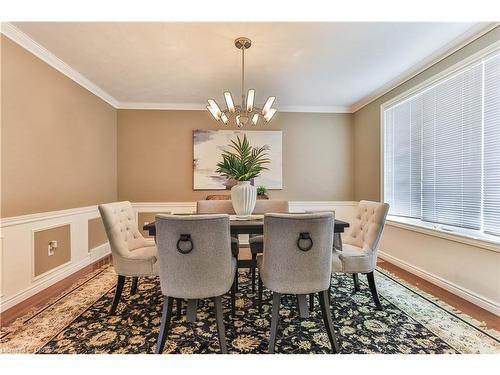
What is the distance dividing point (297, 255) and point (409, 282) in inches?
81.2

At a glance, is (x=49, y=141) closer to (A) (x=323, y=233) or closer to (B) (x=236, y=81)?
(B) (x=236, y=81)

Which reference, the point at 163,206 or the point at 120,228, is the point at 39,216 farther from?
the point at 163,206

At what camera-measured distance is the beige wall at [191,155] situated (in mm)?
4598

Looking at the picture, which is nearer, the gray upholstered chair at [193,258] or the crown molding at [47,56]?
the gray upholstered chair at [193,258]

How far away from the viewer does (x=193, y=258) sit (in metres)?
1.52

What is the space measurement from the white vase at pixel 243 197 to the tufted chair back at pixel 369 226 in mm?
1050

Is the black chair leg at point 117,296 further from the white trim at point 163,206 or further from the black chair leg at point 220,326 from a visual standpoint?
the white trim at point 163,206

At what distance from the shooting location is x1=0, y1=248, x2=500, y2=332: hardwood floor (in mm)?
2068

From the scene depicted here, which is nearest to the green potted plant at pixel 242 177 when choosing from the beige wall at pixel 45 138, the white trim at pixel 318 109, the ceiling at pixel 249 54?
the ceiling at pixel 249 54

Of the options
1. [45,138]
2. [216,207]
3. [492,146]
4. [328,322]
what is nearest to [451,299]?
[492,146]

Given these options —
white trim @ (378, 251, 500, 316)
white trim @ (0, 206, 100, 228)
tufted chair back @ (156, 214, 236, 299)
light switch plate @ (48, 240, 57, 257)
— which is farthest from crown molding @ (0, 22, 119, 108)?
white trim @ (378, 251, 500, 316)

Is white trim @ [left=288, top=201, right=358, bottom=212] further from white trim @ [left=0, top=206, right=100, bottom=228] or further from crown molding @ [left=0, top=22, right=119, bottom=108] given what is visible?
crown molding @ [left=0, top=22, right=119, bottom=108]
